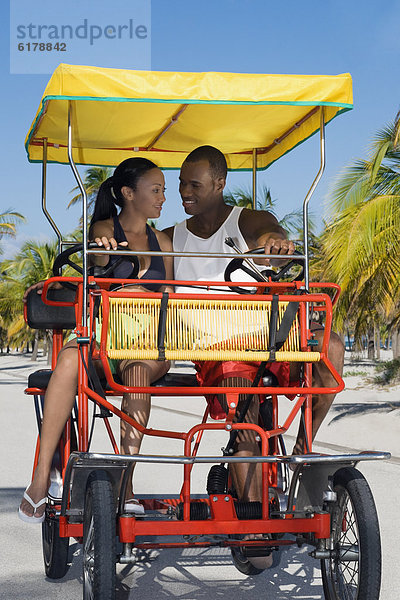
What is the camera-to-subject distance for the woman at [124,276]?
12.3 ft

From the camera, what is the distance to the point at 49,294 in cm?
470

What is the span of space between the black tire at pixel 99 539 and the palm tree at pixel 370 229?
32.8ft

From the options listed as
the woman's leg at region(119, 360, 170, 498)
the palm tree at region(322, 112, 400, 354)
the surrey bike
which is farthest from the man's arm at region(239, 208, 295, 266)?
the palm tree at region(322, 112, 400, 354)

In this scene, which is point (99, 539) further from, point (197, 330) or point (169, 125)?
point (169, 125)

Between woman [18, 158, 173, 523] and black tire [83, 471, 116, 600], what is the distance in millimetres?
361

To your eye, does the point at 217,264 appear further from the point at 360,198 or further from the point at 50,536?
the point at 360,198

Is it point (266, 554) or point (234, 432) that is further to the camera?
point (234, 432)

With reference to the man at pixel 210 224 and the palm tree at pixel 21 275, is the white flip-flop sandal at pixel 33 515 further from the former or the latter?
the palm tree at pixel 21 275

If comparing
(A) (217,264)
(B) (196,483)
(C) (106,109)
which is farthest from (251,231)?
(B) (196,483)

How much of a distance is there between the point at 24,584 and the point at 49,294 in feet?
5.20

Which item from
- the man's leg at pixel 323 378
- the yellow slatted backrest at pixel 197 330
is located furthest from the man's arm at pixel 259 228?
the yellow slatted backrest at pixel 197 330

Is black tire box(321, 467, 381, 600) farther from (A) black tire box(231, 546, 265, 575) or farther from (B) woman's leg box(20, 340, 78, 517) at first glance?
(B) woman's leg box(20, 340, 78, 517)

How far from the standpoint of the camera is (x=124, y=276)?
14.4 ft

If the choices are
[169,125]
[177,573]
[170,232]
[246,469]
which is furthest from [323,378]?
[169,125]
